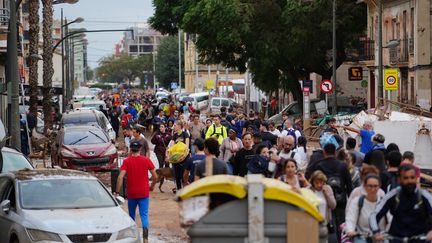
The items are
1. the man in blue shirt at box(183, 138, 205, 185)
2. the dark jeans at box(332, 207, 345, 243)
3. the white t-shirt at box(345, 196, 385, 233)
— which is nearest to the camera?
the white t-shirt at box(345, 196, 385, 233)

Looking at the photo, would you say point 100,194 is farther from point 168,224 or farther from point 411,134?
point 411,134

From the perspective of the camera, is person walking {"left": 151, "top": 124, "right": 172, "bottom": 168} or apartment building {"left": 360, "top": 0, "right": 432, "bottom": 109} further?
apartment building {"left": 360, "top": 0, "right": 432, "bottom": 109}

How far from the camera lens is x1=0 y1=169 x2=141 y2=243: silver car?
13672mm

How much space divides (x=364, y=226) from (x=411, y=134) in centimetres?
1454

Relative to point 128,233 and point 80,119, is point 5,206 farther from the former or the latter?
point 80,119

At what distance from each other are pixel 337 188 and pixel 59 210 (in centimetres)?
356

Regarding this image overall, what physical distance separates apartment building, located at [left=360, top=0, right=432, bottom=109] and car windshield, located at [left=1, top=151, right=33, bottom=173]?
23740mm

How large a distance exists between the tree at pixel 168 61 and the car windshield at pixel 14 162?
4948 inches

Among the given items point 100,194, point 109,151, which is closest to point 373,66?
point 109,151

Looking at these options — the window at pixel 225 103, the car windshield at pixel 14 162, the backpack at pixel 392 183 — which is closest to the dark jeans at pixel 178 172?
the car windshield at pixel 14 162

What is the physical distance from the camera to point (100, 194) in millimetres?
15156

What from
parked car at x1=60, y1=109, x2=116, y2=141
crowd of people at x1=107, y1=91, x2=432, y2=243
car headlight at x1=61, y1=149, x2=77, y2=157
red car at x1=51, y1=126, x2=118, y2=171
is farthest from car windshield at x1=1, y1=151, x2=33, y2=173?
parked car at x1=60, y1=109, x2=116, y2=141

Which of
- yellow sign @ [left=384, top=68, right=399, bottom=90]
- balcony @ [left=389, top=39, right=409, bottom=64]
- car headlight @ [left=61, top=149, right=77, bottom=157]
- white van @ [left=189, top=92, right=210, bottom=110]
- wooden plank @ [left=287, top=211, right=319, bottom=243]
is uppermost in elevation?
balcony @ [left=389, top=39, right=409, bottom=64]

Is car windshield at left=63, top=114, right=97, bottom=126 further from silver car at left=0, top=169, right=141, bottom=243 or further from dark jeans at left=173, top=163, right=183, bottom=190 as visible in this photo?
silver car at left=0, top=169, right=141, bottom=243
